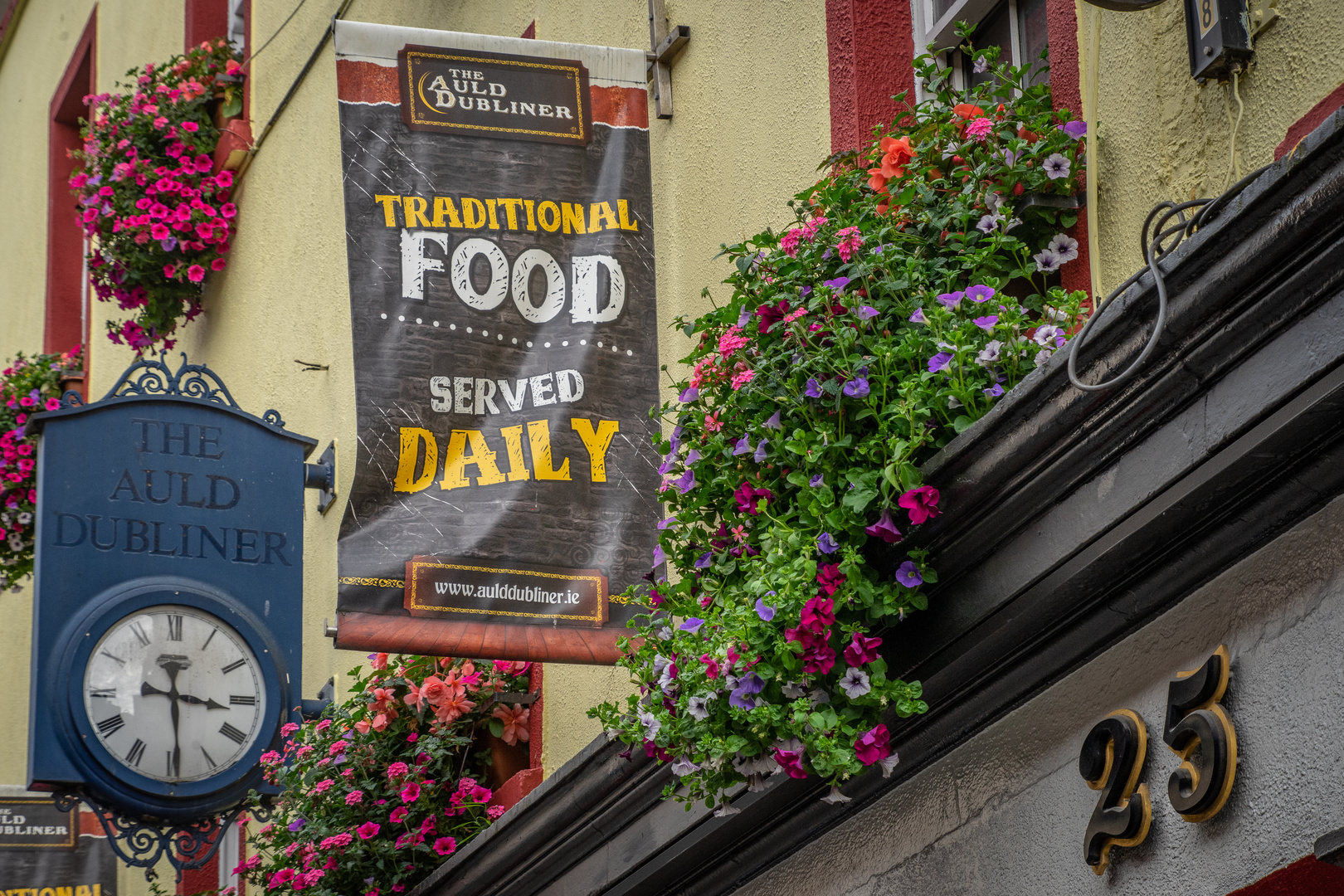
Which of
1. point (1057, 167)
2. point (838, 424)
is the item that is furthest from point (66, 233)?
point (838, 424)

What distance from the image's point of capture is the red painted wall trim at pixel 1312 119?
312 centimetres

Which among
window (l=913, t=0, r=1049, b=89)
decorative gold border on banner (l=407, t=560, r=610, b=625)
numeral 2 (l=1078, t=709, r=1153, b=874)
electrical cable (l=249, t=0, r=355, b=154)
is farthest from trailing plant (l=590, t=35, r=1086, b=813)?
electrical cable (l=249, t=0, r=355, b=154)

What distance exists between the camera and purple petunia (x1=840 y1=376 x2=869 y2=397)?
11.2 ft

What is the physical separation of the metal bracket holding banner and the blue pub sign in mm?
2209

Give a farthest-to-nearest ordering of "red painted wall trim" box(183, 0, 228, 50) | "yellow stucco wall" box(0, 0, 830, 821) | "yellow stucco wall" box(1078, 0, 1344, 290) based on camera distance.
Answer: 1. "red painted wall trim" box(183, 0, 228, 50)
2. "yellow stucco wall" box(0, 0, 830, 821)
3. "yellow stucco wall" box(1078, 0, 1344, 290)

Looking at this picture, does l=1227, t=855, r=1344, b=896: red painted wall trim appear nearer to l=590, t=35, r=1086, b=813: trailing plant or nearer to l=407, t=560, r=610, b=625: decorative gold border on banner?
l=590, t=35, r=1086, b=813: trailing plant

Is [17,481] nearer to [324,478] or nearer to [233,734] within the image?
[324,478]

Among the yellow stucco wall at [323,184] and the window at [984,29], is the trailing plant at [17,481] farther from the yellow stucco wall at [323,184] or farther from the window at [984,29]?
the window at [984,29]

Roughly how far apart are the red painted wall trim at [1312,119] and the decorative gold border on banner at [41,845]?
7.47 metres

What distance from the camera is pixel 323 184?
8.83m

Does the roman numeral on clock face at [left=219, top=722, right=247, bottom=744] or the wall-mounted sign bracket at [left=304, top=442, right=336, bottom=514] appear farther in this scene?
the wall-mounted sign bracket at [left=304, top=442, right=336, bottom=514]

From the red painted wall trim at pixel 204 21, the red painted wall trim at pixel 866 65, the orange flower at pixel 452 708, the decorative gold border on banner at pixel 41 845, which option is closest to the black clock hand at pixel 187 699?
the orange flower at pixel 452 708

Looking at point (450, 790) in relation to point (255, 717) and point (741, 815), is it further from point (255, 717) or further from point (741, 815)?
point (741, 815)

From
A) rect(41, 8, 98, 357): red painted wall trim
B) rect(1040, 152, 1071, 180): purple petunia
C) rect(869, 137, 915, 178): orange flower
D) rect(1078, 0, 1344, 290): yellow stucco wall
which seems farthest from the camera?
rect(41, 8, 98, 357): red painted wall trim
